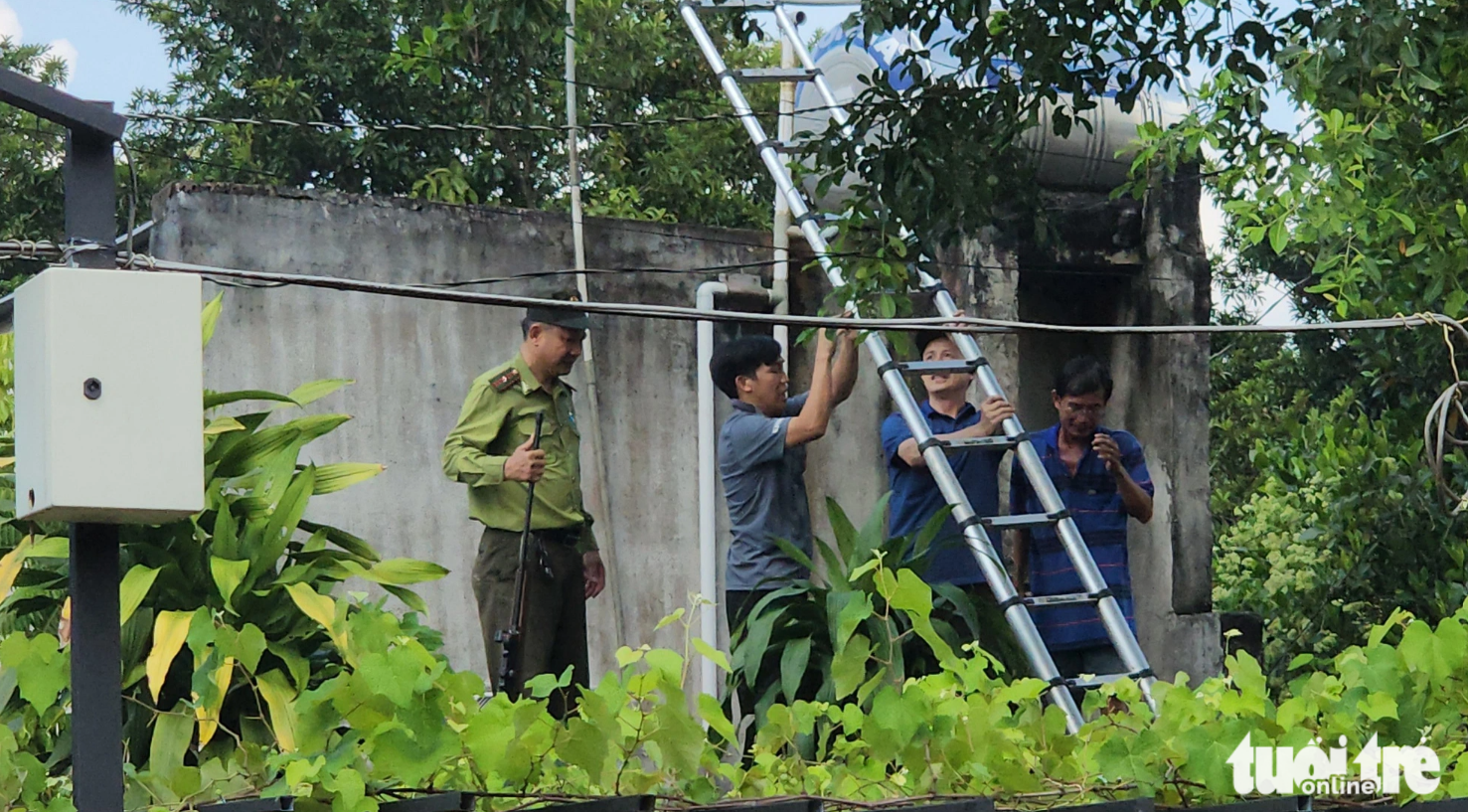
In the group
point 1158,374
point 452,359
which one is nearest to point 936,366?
point 1158,374

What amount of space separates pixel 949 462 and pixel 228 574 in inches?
148

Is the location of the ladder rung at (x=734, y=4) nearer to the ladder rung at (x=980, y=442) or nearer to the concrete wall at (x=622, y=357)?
the concrete wall at (x=622, y=357)

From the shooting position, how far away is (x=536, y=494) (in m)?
6.28

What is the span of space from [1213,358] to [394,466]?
928 cm

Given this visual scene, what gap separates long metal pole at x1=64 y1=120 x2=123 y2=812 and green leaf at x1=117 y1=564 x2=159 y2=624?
2.27 feet

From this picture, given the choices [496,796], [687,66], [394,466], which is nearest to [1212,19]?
[394,466]

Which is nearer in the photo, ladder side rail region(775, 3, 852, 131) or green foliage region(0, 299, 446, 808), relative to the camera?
green foliage region(0, 299, 446, 808)

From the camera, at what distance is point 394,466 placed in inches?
265

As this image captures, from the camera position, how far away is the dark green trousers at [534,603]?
6.21 meters

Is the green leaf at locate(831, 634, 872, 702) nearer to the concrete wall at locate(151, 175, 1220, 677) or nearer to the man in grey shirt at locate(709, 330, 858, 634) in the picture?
the man in grey shirt at locate(709, 330, 858, 634)

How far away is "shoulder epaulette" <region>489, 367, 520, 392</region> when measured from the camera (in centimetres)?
628

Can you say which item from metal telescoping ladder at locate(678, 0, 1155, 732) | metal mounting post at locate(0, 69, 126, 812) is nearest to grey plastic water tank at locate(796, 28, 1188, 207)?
metal telescoping ladder at locate(678, 0, 1155, 732)

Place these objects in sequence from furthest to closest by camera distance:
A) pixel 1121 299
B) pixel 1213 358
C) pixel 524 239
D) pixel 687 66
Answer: pixel 1213 358
pixel 687 66
pixel 1121 299
pixel 524 239

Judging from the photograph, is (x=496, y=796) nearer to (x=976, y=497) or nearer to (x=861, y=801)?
(x=861, y=801)
